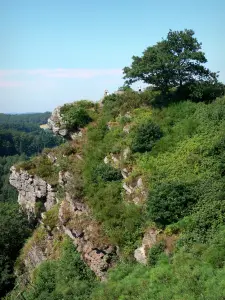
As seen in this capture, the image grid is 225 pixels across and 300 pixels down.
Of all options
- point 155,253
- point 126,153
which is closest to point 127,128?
point 126,153

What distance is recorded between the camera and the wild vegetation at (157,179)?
1275 cm

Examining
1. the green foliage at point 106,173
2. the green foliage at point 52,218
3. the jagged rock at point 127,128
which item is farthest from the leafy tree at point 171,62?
the green foliage at point 52,218

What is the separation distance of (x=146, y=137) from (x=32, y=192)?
37.9 feet

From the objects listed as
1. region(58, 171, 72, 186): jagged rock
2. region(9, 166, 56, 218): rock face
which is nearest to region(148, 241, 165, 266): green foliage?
region(58, 171, 72, 186): jagged rock

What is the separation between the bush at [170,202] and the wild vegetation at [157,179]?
47mm

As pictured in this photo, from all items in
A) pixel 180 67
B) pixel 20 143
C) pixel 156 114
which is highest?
pixel 180 67

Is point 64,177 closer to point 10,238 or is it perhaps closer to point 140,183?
point 140,183

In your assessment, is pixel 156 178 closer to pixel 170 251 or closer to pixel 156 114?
pixel 170 251

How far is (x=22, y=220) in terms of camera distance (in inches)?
1102

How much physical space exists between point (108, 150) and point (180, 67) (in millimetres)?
7479

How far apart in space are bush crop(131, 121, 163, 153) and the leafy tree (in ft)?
14.7

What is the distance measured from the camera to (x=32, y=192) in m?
26.1

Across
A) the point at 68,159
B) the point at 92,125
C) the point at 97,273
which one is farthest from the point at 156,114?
the point at 97,273

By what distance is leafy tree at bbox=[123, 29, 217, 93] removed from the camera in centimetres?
2189
